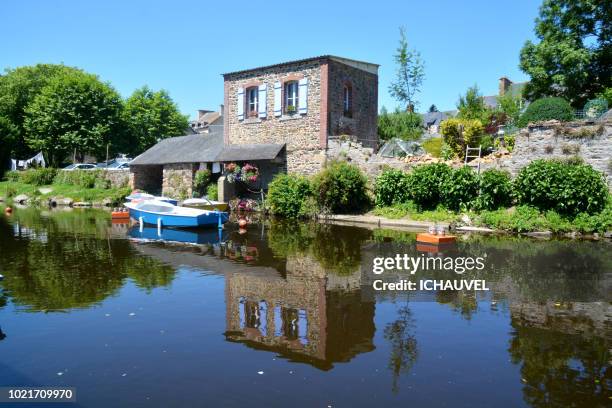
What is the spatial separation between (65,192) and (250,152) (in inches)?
624

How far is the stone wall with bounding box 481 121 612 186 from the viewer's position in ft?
54.4

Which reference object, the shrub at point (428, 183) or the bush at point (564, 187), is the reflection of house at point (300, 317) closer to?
the bush at point (564, 187)

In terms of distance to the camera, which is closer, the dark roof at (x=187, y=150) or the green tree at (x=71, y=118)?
the dark roof at (x=187, y=150)

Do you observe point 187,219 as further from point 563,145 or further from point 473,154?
point 563,145

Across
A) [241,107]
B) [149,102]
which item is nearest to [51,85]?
[149,102]

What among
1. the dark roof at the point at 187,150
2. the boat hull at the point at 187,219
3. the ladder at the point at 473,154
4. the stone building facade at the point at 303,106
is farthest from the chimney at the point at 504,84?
the boat hull at the point at 187,219

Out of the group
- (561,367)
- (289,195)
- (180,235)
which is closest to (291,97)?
(289,195)

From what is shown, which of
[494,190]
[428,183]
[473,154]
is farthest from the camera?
[473,154]

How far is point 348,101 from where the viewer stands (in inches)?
930

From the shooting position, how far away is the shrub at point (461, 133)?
2038cm

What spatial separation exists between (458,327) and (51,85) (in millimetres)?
40116

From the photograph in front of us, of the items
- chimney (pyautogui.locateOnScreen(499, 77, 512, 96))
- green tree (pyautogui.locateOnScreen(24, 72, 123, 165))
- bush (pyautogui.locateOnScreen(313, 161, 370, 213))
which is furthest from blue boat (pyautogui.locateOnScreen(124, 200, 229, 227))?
chimney (pyautogui.locateOnScreen(499, 77, 512, 96))

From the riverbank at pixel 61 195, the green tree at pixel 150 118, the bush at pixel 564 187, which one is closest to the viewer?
the bush at pixel 564 187

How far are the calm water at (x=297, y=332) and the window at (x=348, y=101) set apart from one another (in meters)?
12.5
